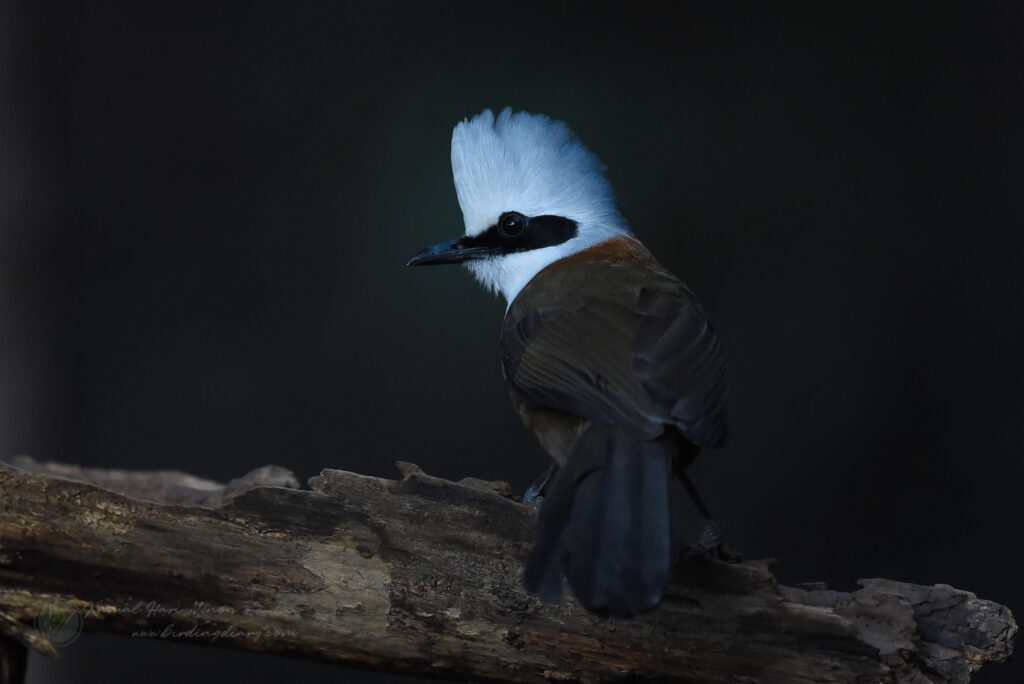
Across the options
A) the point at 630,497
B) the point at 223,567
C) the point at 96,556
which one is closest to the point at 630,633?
the point at 630,497

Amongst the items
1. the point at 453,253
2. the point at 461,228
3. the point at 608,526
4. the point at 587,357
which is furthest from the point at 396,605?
the point at 461,228

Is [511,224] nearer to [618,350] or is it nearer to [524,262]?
[524,262]

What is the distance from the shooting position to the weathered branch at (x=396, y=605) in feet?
7.91

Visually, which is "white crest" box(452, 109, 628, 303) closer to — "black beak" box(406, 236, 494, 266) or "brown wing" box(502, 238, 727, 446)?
"black beak" box(406, 236, 494, 266)

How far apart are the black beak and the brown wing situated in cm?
27

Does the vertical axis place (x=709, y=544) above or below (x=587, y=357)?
below

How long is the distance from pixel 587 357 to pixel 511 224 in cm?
90

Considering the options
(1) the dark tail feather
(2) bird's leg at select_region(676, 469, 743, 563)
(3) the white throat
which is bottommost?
(2) bird's leg at select_region(676, 469, 743, 563)

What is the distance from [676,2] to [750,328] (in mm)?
1495

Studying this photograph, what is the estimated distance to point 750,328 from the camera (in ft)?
16.1

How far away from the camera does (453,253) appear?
345 cm

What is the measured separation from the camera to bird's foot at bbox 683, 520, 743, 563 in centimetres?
254

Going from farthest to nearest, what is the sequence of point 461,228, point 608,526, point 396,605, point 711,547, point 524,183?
1. point 461,228
2. point 524,183
3. point 711,547
4. point 396,605
5. point 608,526

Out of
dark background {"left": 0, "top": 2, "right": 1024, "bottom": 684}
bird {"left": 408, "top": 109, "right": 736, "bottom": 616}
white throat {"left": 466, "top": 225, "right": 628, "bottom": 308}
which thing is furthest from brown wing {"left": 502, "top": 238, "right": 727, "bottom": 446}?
dark background {"left": 0, "top": 2, "right": 1024, "bottom": 684}
